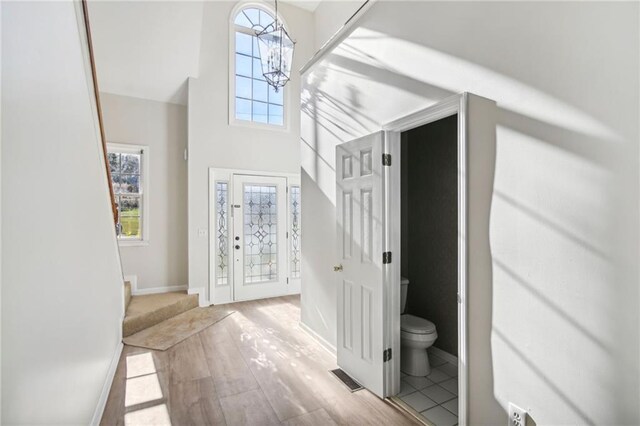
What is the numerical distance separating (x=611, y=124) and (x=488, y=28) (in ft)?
2.77

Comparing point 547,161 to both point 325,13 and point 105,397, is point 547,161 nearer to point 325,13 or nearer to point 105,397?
point 105,397

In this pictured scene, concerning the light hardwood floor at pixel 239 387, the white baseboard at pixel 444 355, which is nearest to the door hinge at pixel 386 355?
the light hardwood floor at pixel 239 387

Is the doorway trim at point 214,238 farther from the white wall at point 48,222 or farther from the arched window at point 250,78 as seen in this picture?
the white wall at point 48,222

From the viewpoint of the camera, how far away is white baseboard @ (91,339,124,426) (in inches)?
84.7

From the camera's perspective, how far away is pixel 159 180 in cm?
511

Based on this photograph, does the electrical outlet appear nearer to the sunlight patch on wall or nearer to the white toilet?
the white toilet

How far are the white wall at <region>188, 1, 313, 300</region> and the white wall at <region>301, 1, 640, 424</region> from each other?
3.79 meters

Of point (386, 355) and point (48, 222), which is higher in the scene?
point (48, 222)

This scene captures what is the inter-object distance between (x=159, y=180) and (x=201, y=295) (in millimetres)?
1940

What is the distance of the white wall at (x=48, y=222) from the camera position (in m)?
1.07

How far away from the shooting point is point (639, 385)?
1213 mm

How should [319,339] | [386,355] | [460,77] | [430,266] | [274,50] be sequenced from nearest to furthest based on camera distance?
[460,77]
[386,355]
[274,50]
[430,266]
[319,339]

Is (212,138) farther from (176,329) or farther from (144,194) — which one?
(176,329)

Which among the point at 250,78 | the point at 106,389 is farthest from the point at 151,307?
the point at 250,78
